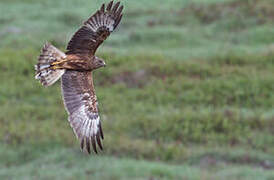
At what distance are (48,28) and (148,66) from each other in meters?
3.80

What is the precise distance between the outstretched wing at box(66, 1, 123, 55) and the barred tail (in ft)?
0.50

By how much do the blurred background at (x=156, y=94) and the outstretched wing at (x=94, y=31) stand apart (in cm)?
387

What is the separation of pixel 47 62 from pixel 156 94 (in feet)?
24.4

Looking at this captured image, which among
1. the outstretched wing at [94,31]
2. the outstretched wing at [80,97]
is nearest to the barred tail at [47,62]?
the outstretched wing at [94,31]

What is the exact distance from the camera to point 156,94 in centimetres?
1525

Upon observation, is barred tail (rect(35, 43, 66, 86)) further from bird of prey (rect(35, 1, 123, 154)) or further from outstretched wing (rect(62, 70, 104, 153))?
outstretched wing (rect(62, 70, 104, 153))

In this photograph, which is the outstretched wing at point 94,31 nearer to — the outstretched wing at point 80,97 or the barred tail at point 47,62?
the barred tail at point 47,62

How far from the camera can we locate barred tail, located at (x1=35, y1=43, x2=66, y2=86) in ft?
25.9

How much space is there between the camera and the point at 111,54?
16734 millimetres

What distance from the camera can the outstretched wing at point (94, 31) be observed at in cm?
789

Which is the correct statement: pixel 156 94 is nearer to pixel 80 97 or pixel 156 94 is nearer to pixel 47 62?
pixel 80 97

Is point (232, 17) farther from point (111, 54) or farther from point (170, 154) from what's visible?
point (170, 154)

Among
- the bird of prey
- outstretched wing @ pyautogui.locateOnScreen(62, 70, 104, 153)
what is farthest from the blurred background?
the bird of prey

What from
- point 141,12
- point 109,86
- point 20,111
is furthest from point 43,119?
point 141,12
